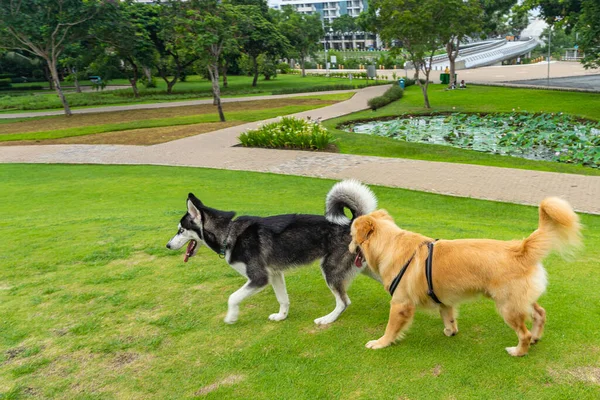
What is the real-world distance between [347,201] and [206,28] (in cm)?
2298

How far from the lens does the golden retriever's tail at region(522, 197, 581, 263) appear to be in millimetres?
3623

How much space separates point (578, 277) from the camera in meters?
5.72

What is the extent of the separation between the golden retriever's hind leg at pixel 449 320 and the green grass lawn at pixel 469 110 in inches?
456

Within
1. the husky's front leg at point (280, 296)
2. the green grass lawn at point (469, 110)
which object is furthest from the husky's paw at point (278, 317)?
the green grass lawn at point (469, 110)

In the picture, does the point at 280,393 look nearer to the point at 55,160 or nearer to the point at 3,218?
the point at 3,218

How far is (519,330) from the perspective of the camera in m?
A: 3.85

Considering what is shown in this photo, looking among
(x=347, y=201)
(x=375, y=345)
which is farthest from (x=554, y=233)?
(x=347, y=201)

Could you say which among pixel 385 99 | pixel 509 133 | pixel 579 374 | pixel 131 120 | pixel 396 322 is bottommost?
pixel 509 133

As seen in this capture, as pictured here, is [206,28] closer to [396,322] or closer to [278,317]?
[278,317]

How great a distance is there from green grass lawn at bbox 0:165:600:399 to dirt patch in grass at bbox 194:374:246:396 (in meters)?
0.01

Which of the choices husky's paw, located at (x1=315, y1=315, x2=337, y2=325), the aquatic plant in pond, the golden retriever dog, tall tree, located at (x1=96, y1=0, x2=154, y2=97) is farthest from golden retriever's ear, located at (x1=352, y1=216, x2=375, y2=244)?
tall tree, located at (x1=96, y1=0, x2=154, y2=97)

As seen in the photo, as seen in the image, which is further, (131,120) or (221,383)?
(131,120)

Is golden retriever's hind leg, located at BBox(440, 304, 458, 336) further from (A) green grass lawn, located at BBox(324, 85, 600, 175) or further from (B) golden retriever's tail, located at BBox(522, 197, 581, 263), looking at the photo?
(A) green grass lawn, located at BBox(324, 85, 600, 175)

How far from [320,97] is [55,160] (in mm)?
26548
